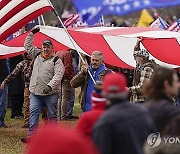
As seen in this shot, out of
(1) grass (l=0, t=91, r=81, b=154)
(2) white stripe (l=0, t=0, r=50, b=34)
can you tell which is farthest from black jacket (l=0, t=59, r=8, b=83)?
(2) white stripe (l=0, t=0, r=50, b=34)

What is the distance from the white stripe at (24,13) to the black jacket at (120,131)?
5864mm

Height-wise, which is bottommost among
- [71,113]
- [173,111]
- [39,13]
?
[71,113]

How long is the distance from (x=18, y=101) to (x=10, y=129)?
1.87 meters

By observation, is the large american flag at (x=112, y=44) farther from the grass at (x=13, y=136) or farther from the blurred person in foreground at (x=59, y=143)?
the blurred person in foreground at (x=59, y=143)

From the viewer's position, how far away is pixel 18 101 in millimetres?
14266

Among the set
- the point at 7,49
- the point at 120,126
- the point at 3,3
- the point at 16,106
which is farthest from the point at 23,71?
the point at 120,126

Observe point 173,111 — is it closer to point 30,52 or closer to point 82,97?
point 82,97

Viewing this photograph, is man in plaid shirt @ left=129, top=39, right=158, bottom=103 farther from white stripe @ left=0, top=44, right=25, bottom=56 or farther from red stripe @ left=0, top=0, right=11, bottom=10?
white stripe @ left=0, top=44, right=25, bottom=56

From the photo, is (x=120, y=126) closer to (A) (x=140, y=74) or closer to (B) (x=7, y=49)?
(A) (x=140, y=74)

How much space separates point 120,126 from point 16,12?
611 cm

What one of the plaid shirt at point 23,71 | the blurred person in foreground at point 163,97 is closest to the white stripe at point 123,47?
the plaid shirt at point 23,71

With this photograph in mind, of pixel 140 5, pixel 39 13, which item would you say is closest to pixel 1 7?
pixel 39 13

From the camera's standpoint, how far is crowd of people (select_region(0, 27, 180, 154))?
3.80m

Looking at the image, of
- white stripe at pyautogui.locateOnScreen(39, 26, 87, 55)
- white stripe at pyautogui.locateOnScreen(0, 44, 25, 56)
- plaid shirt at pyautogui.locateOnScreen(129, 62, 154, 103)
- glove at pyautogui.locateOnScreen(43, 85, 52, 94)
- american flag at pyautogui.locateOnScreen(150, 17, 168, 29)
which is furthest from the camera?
american flag at pyautogui.locateOnScreen(150, 17, 168, 29)
